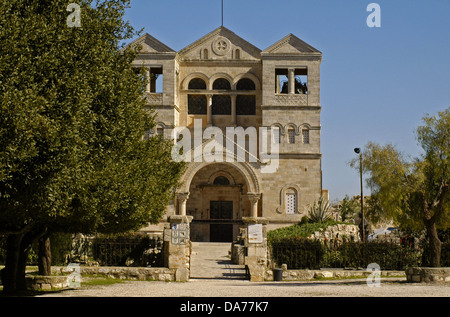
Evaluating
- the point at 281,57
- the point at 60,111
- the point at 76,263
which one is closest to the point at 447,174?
the point at 60,111

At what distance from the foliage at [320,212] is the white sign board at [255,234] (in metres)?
16.4

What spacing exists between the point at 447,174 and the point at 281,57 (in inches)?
863

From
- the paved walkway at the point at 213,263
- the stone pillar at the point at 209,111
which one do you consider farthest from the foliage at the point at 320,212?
the stone pillar at the point at 209,111

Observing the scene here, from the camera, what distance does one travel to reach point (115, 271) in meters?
23.2

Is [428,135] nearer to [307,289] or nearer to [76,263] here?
[307,289]

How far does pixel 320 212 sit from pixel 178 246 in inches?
714

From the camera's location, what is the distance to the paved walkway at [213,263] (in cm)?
2516

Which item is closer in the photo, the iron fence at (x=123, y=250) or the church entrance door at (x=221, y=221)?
the iron fence at (x=123, y=250)

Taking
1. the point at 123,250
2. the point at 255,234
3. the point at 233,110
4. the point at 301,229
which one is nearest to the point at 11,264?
the point at 123,250

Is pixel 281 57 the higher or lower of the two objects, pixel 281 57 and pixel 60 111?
the higher

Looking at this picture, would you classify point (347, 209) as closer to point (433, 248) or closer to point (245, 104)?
point (245, 104)

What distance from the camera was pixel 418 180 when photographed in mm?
21406

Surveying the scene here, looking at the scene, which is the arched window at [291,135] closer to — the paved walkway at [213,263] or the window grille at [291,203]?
the window grille at [291,203]

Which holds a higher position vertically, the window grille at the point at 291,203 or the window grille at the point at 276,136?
the window grille at the point at 276,136
